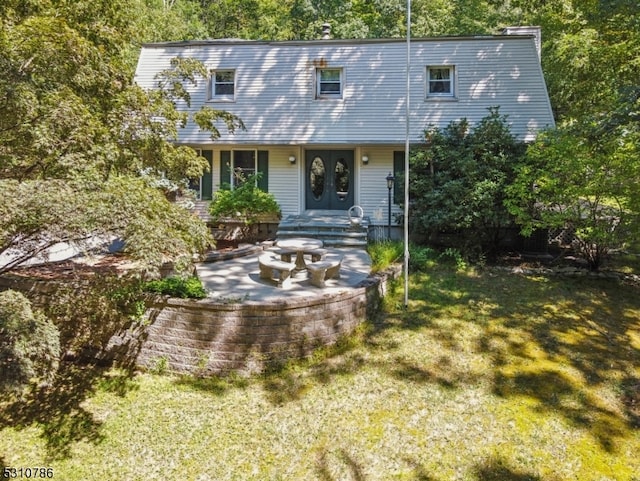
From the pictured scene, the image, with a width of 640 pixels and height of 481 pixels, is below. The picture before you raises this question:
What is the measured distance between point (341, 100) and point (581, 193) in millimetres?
7039

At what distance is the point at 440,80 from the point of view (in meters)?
12.4

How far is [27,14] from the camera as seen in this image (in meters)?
6.15

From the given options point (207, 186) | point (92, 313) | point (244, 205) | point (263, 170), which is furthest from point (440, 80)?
point (92, 313)

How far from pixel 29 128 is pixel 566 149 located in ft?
29.2

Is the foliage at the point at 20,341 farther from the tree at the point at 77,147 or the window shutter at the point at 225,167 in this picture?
the window shutter at the point at 225,167

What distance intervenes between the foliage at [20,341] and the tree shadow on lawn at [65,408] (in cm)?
134

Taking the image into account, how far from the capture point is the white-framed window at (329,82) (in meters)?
Result: 12.7

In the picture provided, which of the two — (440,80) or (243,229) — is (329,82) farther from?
(243,229)

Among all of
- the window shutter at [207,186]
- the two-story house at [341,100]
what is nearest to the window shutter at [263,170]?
the two-story house at [341,100]

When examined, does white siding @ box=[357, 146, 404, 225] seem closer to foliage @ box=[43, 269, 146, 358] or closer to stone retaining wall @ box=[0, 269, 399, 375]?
stone retaining wall @ box=[0, 269, 399, 375]

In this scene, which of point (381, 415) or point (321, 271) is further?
point (321, 271)

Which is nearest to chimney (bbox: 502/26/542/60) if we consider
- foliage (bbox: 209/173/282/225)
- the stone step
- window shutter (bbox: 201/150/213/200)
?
the stone step

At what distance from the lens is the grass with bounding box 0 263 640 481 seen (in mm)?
4176

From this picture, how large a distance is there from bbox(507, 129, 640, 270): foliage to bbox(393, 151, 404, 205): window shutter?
2.80 m
